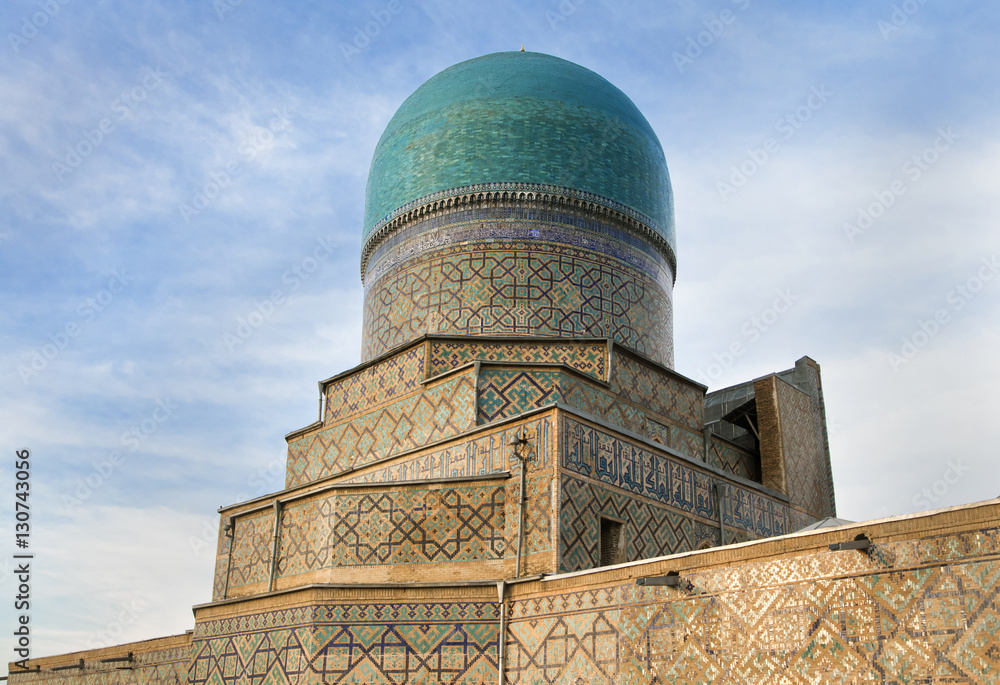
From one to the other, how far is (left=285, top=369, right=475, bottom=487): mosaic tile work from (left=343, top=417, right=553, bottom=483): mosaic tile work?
0.29 m

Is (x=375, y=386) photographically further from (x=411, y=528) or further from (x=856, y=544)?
(x=856, y=544)

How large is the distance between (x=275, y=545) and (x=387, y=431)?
1.66m

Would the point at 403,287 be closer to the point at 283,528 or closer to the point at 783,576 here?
the point at 283,528

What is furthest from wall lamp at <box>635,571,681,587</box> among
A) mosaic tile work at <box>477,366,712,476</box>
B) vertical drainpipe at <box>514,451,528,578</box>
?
mosaic tile work at <box>477,366,712,476</box>

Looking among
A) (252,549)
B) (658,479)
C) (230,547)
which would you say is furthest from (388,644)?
(658,479)

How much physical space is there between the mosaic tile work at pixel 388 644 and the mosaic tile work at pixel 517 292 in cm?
326

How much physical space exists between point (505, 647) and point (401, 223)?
5.27 meters

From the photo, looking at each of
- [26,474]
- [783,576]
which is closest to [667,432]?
[783,576]

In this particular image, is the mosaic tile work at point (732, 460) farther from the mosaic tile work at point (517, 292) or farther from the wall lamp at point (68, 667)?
the wall lamp at point (68, 667)

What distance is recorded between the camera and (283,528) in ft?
25.4

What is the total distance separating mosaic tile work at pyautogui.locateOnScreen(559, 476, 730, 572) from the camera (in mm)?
6781

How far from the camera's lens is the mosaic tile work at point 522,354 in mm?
8672

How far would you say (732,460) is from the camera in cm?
955

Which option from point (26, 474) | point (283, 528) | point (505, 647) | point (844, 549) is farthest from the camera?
point (26, 474)
